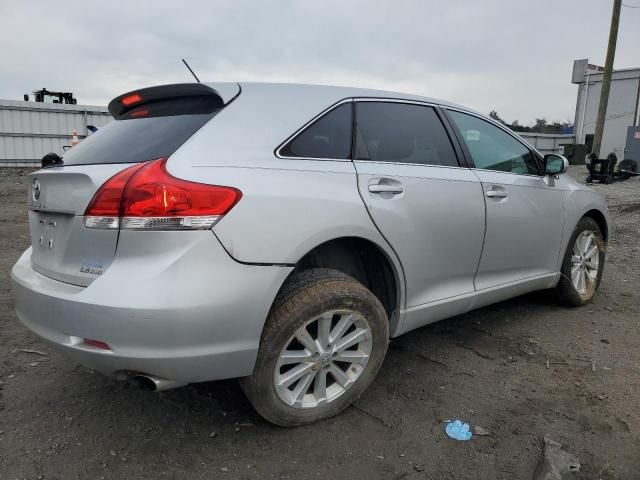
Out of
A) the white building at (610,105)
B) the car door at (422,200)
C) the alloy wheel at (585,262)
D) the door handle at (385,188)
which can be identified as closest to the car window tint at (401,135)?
the car door at (422,200)

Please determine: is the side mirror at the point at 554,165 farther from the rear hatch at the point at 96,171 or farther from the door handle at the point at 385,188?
the rear hatch at the point at 96,171

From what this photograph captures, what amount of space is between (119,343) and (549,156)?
3.35 metres

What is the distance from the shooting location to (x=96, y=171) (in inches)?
A: 86.1

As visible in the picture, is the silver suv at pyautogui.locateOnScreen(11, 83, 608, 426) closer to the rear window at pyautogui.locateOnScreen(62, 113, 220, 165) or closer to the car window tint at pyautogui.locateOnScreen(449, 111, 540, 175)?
the rear window at pyautogui.locateOnScreen(62, 113, 220, 165)

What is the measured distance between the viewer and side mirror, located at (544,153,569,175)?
3.85 m

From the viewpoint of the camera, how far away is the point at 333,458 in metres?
2.25

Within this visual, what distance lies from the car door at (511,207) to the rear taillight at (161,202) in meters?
1.89

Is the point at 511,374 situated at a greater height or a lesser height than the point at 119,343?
lesser

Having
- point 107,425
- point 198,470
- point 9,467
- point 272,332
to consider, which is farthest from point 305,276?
point 9,467

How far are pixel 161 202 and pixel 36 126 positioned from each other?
51.7ft

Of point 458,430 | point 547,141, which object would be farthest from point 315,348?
point 547,141

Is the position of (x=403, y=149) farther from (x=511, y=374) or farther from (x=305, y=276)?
(x=511, y=374)

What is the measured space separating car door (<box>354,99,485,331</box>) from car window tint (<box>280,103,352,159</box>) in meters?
0.08

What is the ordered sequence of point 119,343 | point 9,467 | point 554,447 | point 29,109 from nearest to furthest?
point 119,343
point 9,467
point 554,447
point 29,109
